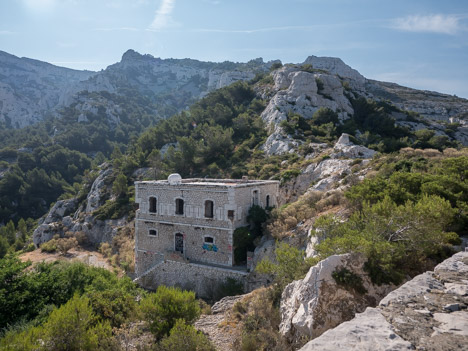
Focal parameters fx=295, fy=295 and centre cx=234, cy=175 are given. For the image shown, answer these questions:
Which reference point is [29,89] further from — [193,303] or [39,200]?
[193,303]

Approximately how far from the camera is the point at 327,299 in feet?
22.4

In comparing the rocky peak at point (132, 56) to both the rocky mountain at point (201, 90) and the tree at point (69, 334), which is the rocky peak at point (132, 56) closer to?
the rocky mountain at point (201, 90)

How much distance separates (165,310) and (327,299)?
4788 mm

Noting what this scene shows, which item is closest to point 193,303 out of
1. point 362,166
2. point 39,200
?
point 362,166

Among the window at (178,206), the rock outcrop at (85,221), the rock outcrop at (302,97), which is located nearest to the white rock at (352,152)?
the rock outcrop at (302,97)

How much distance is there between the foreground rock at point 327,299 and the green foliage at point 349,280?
2 cm

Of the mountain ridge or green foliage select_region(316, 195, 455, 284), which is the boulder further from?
the mountain ridge

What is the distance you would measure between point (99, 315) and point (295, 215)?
12.7 metres

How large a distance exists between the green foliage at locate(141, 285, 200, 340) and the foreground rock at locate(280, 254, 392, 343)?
9.87 ft

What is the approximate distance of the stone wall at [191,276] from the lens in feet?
58.6

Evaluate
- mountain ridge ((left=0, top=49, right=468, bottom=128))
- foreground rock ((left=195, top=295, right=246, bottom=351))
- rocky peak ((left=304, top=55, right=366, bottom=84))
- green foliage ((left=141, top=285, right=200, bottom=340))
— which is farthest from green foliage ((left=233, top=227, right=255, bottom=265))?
rocky peak ((left=304, top=55, right=366, bottom=84))

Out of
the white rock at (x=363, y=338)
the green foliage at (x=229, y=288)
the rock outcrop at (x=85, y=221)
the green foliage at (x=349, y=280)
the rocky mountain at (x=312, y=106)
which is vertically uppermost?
the rocky mountain at (x=312, y=106)

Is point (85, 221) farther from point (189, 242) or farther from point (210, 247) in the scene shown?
point (210, 247)

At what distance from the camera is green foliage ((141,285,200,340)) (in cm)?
865
